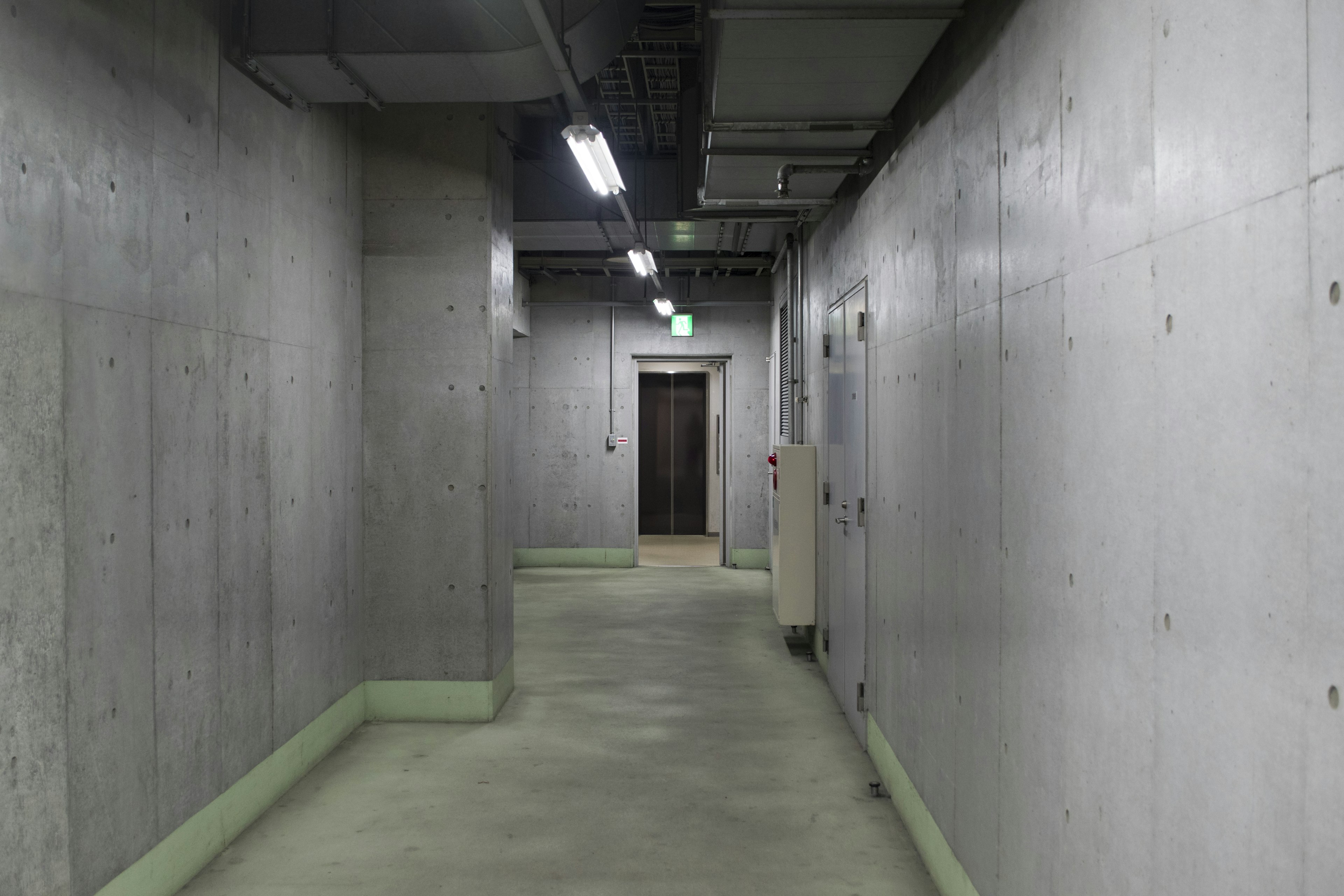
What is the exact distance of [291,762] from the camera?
4.25 metres

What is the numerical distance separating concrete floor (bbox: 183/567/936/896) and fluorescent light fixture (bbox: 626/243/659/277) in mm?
3417

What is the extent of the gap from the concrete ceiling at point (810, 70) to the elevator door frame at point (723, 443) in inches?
267

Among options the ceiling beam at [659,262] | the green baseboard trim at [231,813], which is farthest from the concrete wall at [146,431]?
the ceiling beam at [659,262]

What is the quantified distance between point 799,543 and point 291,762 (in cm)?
382

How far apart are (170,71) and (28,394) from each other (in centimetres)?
143

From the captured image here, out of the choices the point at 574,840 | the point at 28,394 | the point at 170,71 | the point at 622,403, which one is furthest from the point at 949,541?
the point at 622,403

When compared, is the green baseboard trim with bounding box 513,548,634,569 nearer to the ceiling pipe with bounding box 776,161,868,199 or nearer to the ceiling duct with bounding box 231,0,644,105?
the ceiling pipe with bounding box 776,161,868,199

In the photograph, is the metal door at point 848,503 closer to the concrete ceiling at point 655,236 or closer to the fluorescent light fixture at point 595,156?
the fluorescent light fixture at point 595,156

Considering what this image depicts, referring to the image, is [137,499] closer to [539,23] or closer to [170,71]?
[170,71]

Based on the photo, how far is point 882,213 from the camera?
4.33 meters

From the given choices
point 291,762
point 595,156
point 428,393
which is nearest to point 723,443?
point 428,393

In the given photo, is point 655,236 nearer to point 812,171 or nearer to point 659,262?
point 659,262

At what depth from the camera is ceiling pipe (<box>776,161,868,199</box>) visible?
15.0ft

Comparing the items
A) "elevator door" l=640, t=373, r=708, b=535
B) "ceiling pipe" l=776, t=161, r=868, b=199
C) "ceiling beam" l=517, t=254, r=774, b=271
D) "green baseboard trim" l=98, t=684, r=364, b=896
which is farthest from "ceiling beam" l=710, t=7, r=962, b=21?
"elevator door" l=640, t=373, r=708, b=535
